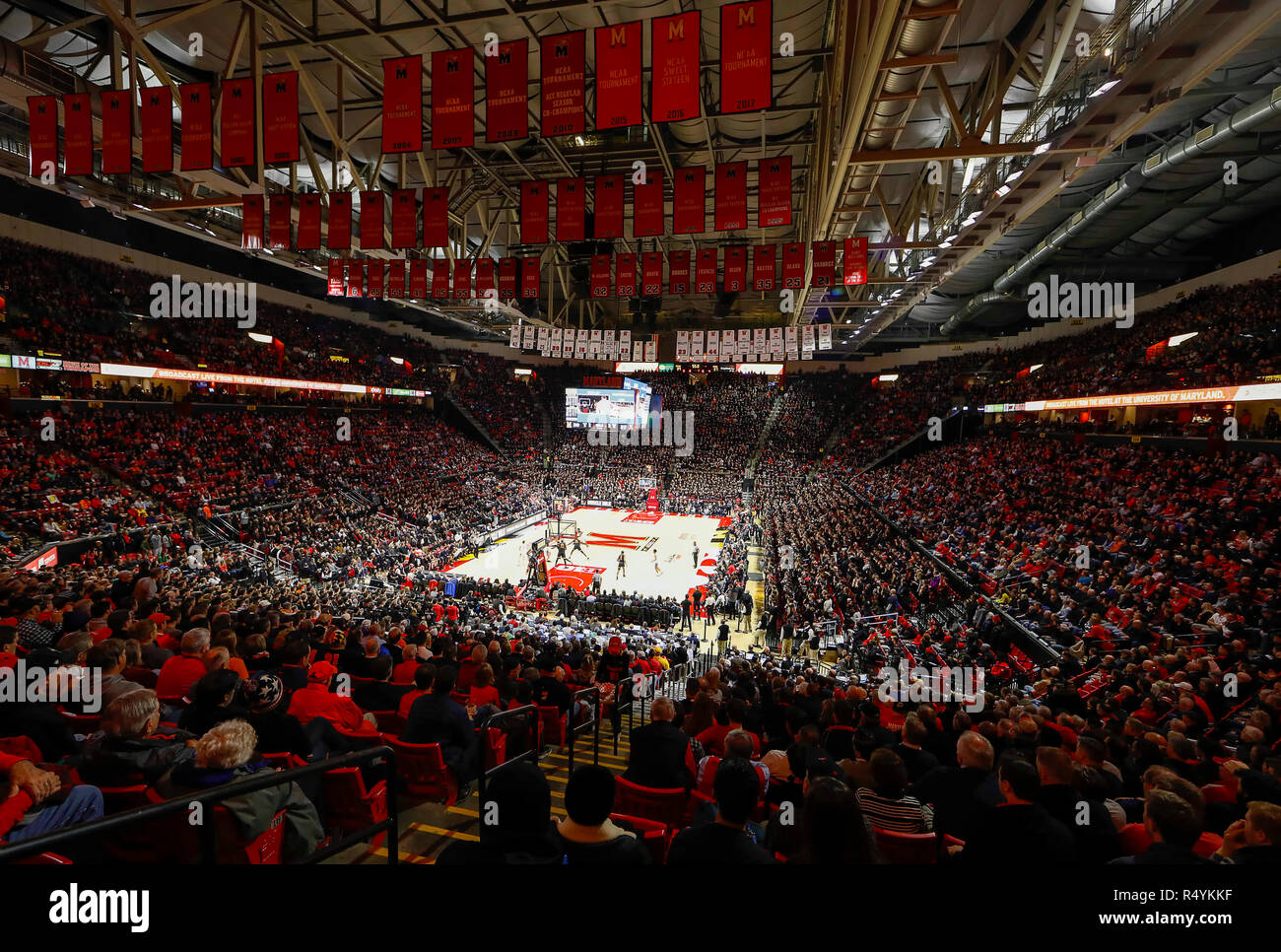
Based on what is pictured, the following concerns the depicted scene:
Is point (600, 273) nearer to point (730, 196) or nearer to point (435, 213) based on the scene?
point (435, 213)

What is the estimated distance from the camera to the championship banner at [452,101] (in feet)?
24.5

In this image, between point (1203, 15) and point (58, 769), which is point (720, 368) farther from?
point (58, 769)

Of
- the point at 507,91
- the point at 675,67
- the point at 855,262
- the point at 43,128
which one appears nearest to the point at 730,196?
the point at 675,67

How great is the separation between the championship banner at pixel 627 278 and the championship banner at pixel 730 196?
4204 mm

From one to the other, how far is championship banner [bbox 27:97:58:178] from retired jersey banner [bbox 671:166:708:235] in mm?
9496

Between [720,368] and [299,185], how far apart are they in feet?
117

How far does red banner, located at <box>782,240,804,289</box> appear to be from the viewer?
498 inches

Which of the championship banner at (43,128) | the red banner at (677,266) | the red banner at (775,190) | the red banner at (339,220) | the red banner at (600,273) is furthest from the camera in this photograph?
the red banner at (677,266)

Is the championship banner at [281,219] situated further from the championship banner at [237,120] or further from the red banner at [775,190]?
the red banner at [775,190]

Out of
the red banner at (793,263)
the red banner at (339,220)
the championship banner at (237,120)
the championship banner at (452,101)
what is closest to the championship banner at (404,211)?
the red banner at (339,220)

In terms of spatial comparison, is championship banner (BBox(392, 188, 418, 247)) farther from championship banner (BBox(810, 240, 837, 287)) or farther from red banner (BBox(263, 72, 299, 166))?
championship banner (BBox(810, 240, 837, 287))

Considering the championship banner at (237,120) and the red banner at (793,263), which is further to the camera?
the red banner at (793,263)

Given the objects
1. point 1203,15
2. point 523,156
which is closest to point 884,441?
point 523,156

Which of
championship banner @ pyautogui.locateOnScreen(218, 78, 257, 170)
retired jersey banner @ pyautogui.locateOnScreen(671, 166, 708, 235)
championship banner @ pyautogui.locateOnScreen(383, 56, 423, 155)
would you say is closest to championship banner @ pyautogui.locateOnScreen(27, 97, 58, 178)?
championship banner @ pyautogui.locateOnScreen(218, 78, 257, 170)
